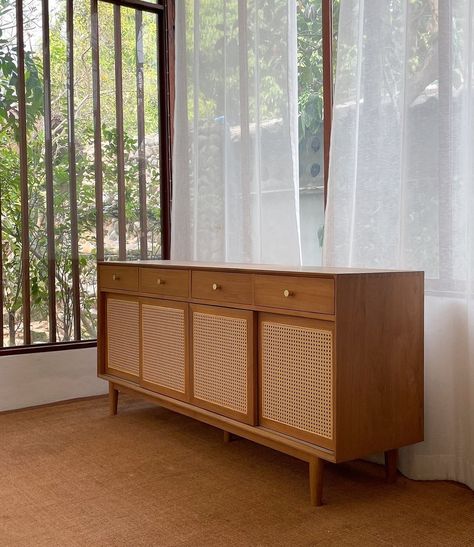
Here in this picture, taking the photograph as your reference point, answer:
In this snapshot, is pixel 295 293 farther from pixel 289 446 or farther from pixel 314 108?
pixel 314 108

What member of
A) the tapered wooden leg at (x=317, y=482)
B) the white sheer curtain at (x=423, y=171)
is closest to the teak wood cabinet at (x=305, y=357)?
the tapered wooden leg at (x=317, y=482)

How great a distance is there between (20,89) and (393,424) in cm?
267

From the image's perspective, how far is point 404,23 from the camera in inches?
104

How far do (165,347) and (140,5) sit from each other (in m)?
2.22

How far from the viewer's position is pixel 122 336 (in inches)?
139

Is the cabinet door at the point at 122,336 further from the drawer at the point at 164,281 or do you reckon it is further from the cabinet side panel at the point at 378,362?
the cabinet side panel at the point at 378,362

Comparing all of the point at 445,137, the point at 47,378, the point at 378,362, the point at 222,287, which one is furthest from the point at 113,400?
the point at 445,137

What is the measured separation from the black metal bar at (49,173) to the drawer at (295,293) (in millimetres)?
1754

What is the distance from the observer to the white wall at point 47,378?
12.4 ft

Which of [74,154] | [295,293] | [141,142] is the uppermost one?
[141,142]

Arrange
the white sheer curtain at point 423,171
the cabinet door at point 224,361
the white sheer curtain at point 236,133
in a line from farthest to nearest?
the white sheer curtain at point 236,133 < the cabinet door at point 224,361 < the white sheer curtain at point 423,171

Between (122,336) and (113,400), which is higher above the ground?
(122,336)

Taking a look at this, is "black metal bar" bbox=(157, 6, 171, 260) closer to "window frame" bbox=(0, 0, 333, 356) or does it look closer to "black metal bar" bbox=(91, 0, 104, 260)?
"window frame" bbox=(0, 0, 333, 356)

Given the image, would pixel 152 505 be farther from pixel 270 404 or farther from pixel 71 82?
pixel 71 82
